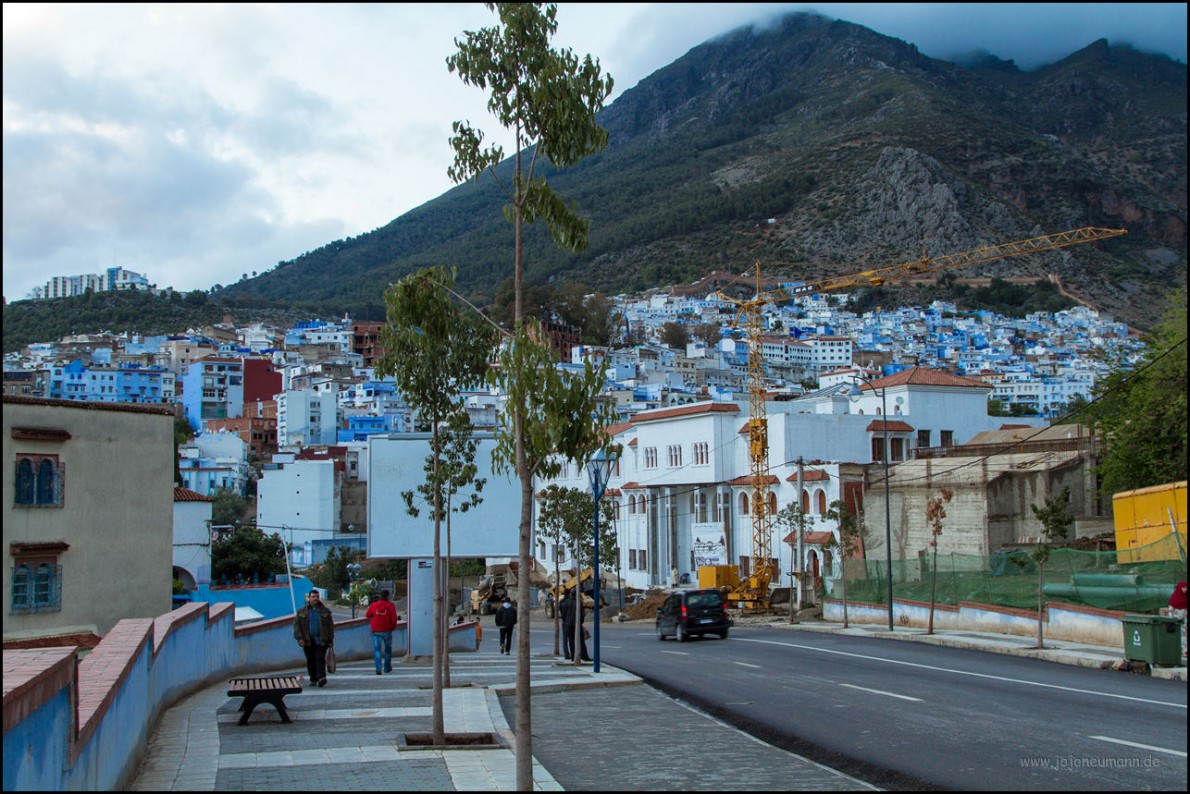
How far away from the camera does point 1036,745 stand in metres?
11.9

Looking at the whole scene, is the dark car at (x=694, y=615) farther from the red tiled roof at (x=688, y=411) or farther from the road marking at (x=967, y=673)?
the red tiled roof at (x=688, y=411)

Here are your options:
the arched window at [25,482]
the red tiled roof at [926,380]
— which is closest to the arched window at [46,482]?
the arched window at [25,482]

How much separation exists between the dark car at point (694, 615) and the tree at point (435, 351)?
18.2 m

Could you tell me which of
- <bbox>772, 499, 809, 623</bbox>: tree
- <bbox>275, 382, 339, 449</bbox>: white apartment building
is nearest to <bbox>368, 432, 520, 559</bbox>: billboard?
<bbox>772, 499, 809, 623</bbox>: tree

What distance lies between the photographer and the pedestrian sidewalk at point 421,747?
9953 mm

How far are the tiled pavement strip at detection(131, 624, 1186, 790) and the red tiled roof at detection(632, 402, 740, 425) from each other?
43.6 meters

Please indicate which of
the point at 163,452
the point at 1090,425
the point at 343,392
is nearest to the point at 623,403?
the point at 343,392

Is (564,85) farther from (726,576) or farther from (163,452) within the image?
(726,576)

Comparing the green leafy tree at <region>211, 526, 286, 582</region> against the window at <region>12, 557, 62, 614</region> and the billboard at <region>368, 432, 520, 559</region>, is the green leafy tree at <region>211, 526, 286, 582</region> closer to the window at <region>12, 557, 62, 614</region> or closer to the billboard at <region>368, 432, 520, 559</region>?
the window at <region>12, 557, 62, 614</region>

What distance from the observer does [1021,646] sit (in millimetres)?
25000

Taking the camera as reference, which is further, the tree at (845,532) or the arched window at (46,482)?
the tree at (845,532)

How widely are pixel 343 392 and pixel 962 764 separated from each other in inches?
5471

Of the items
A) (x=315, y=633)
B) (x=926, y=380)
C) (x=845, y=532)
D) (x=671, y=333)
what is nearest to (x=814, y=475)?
(x=845, y=532)

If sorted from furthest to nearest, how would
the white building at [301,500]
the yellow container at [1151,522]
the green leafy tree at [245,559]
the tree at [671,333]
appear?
the tree at [671,333], the white building at [301,500], the green leafy tree at [245,559], the yellow container at [1151,522]
